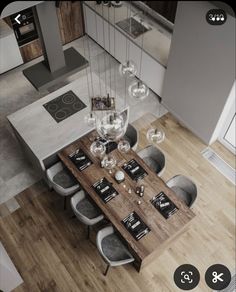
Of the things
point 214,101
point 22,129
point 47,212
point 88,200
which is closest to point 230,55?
point 214,101

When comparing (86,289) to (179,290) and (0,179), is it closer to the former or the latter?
(179,290)

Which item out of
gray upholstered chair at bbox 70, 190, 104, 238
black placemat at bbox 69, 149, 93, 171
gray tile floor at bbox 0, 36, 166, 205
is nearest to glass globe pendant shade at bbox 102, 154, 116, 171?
black placemat at bbox 69, 149, 93, 171

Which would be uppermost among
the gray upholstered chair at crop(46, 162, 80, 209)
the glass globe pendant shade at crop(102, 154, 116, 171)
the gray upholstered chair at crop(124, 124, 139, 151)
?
the glass globe pendant shade at crop(102, 154, 116, 171)

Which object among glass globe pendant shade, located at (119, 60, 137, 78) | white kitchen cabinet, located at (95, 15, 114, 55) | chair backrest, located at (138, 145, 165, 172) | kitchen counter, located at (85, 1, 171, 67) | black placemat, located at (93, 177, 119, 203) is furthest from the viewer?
white kitchen cabinet, located at (95, 15, 114, 55)

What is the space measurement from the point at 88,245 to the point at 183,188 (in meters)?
1.75

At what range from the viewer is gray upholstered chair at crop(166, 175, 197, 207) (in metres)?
5.00

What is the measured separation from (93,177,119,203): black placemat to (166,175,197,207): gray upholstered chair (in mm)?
898

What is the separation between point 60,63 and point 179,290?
3.92 m

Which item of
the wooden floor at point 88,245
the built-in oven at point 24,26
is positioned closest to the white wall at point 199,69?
the wooden floor at point 88,245

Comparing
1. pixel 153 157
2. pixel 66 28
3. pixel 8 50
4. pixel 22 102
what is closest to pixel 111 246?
pixel 153 157

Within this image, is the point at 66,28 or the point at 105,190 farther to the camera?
the point at 66,28

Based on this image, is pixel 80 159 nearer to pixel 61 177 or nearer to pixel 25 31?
pixel 61 177

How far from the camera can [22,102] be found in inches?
273

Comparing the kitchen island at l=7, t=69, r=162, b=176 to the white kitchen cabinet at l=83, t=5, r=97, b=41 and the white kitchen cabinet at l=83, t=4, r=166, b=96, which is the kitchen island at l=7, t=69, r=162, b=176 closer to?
the white kitchen cabinet at l=83, t=4, r=166, b=96
